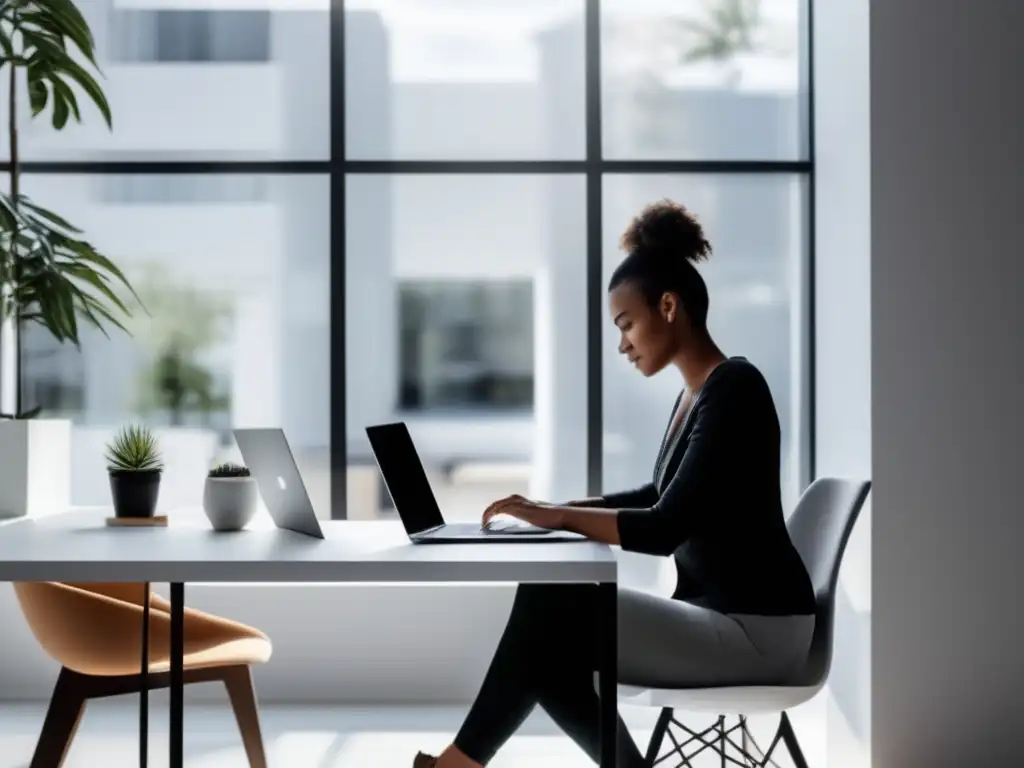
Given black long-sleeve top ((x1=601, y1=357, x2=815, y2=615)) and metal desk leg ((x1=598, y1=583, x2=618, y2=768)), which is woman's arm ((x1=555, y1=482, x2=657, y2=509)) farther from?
metal desk leg ((x1=598, y1=583, x2=618, y2=768))

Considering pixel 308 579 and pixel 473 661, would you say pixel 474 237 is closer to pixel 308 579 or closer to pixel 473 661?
pixel 473 661

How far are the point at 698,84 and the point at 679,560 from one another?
80.6 inches

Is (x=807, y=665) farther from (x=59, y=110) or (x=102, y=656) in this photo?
(x=59, y=110)

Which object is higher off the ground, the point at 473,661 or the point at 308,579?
the point at 308,579

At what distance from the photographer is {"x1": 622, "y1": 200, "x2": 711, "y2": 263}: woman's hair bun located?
2.29 metres

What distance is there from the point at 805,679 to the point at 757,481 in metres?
0.41

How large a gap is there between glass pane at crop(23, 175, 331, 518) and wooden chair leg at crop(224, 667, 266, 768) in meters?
1.29

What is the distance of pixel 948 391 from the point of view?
9.46 feet

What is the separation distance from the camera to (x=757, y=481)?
83.6 inches

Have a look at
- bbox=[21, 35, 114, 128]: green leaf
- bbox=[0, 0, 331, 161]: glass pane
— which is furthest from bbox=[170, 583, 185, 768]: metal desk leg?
bbox=[0, 0, 331, 161]: glass pane

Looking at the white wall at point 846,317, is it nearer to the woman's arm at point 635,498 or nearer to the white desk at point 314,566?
the woman's arm at point 635,498

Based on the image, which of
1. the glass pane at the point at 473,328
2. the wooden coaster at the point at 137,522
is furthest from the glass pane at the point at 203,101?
the wooden coaster at the point at 137,522

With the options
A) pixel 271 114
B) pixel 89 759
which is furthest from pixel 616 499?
pixel 271 114

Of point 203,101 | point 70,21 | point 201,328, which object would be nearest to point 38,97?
point 70,21
